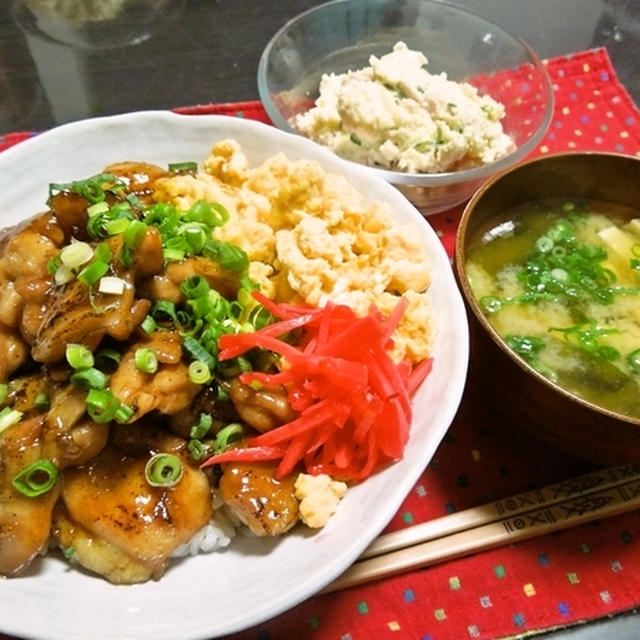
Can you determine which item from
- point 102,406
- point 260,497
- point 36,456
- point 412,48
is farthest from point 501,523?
point 412,48

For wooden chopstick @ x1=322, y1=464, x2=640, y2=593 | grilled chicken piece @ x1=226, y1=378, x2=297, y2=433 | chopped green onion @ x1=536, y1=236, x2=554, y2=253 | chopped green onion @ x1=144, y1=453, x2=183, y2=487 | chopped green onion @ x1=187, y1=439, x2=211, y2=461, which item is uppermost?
grilled chicken piece @ x1=226, y1=378, x2=297, y2=433

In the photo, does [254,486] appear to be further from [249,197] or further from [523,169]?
[523,169]

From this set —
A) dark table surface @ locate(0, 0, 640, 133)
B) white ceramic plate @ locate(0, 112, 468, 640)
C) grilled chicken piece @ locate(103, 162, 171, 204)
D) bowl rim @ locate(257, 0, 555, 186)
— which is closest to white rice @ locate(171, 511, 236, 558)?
white ceramic plate @ locate(0, 112, 468, 640)

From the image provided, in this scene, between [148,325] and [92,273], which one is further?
[148,325]

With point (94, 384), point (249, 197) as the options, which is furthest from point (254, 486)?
point (249, 197)

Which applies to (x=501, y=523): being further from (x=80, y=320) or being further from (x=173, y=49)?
(x=173, y=49)

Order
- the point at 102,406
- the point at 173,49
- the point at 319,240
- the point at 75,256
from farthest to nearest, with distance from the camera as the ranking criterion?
the point at 173,49 → the point at 319,240 → the point at 75,256 → the point at 102,406

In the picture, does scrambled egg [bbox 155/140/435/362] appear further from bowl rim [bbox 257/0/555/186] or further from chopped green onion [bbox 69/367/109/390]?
chopped green onion [bbox 69/367/109/390]
